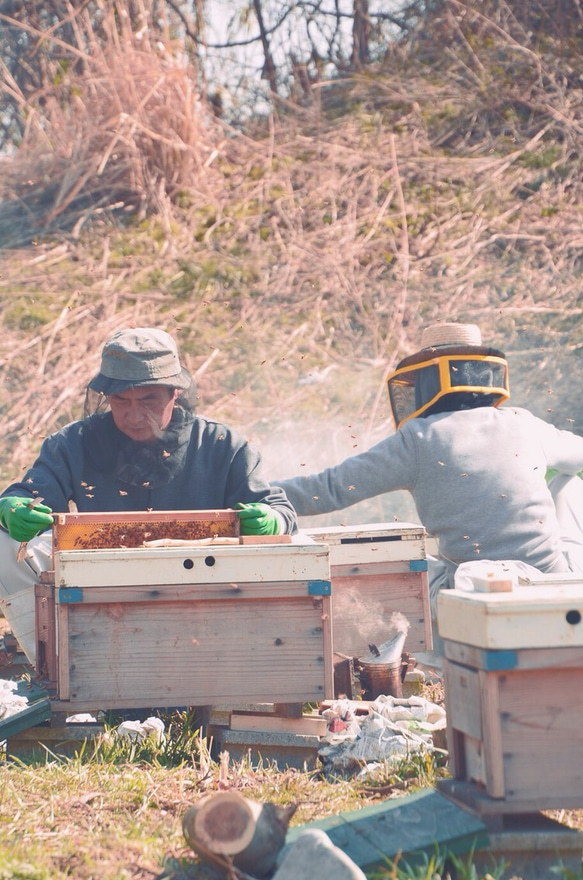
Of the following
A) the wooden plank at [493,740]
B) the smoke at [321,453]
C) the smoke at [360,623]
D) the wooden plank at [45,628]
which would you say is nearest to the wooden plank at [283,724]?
the wooden plank at [45,628]

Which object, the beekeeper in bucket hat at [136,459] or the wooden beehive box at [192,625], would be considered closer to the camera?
the wooden beehive box at [192,625]

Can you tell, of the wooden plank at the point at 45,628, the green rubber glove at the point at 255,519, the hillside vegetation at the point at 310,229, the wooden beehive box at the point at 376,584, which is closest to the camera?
the wooden plank at the point at 45,628

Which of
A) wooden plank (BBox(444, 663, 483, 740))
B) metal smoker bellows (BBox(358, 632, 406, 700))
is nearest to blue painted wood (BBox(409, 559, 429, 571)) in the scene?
metal smoker bellows (BBox(358, 632, 406, 700))

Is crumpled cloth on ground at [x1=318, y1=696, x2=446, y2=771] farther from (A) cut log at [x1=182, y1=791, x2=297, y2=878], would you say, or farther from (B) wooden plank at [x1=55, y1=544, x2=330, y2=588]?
(A) cut log at [x1=182, y1=791, x2=297, y2=878]

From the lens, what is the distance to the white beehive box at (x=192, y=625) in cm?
283

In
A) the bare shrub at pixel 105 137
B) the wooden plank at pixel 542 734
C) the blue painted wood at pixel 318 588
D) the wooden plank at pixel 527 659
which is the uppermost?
the bare shrub at pixel 105 137

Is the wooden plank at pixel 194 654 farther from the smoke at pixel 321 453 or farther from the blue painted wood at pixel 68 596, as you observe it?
the smoke at pixel 321 453

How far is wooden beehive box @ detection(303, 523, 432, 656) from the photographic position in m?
3.69

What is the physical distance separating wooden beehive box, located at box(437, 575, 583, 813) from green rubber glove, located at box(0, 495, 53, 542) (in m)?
1.76

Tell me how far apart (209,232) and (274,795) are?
6652 mm

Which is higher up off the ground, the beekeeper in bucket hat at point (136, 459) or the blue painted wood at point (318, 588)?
the beekeeper in bucket hat at point (136, 459)

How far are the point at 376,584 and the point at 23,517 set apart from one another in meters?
1.30

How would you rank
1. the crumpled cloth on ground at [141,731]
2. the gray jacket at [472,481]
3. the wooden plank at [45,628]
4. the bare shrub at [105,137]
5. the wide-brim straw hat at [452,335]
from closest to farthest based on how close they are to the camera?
the crumpled cloth on ground at [141,731] < the wooden plank at [45,628] < the gray jacket at [472,481] < the wide-brim straw hat at [452,335] < the bare shrub at [105,137]

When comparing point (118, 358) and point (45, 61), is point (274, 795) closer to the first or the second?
point (118, 358)
